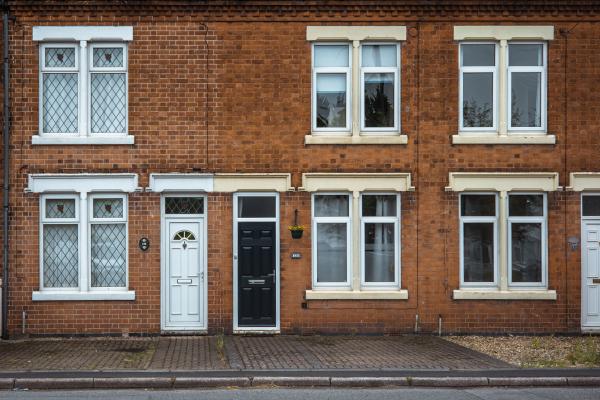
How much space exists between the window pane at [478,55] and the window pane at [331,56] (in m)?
2.46

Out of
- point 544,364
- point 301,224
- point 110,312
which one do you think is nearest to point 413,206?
point 301,224

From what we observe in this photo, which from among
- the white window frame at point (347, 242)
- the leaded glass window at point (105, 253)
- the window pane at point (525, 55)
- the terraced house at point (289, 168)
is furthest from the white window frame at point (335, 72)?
the leaded glass window at point (105, 253)

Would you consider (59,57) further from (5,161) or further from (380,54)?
(380,54)

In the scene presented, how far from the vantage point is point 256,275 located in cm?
1622

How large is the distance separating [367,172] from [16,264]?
7367 mm

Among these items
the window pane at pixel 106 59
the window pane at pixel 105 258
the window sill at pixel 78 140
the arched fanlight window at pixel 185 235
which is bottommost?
the window pane at pixel 105 258

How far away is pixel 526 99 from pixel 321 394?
842 cm

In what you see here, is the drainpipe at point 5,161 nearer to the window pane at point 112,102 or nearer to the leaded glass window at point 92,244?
the leaded glass window at point 92,244

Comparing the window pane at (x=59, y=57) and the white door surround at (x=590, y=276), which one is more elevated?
the window pane at (x=59, y=57)

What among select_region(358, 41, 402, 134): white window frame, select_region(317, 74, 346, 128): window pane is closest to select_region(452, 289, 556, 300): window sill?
select_region(358, 41, 402, 134): white window frame

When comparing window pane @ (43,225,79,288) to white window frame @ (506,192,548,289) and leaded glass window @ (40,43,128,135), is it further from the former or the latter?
white window frame @ (506,192,548,289)

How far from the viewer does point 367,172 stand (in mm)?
16234

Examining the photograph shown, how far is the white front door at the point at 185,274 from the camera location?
16188 millimetres

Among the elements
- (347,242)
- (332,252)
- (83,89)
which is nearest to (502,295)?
(347,242)
